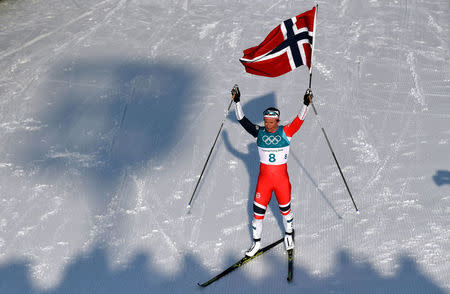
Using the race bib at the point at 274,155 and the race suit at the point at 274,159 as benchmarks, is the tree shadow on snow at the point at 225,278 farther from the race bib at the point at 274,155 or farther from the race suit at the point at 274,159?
the race bib at the point at 274,155

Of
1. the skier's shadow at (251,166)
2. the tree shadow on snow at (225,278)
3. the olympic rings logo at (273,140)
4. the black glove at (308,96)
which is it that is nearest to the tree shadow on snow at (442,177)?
the tree shadow on snow at (225,278)

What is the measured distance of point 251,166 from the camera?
653 cm

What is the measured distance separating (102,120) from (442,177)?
16.5 feet

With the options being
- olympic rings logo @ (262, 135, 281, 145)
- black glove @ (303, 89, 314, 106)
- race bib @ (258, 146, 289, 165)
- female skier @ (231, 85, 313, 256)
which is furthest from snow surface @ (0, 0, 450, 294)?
black glove @ (303, 89, 314, 106)

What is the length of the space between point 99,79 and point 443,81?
588 cm

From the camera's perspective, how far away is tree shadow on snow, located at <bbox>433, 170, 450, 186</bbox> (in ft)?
20.0

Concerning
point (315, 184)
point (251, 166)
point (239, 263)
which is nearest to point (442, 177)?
point (315, 184)

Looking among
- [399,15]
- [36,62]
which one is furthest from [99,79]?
[399,15]

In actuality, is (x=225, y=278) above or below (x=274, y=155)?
below

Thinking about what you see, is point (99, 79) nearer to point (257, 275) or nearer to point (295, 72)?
point (295, 72)

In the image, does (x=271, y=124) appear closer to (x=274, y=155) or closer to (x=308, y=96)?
(x=274, y=155)

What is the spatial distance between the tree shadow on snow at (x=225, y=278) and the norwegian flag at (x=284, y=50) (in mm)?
2077

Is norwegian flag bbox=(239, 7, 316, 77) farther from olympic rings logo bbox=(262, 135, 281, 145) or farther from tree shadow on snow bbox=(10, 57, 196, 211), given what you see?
tree shadow on snow bbox=(10, 57, 196, 211)

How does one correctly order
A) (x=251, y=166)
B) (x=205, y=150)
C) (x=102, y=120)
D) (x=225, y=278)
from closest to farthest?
(x=225, y=278)
(x=251, y=166)
(x=205, y=150)
(x=102, y=120)
